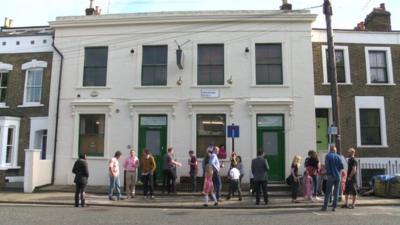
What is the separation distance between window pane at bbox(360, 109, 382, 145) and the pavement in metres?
4.61

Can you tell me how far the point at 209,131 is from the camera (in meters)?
20.2

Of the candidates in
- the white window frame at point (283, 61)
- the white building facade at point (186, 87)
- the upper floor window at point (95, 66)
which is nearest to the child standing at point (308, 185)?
the white building facade at point (186, 87)

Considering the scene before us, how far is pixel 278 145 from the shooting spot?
19.8 metres

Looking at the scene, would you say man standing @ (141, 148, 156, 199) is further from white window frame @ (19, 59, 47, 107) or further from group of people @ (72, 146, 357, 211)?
white window frame @ (19, 59, 47, 107)

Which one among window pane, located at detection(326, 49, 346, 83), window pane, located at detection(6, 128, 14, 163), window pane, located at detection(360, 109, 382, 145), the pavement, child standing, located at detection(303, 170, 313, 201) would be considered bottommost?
the pavement

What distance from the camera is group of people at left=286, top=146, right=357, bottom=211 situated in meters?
13.3

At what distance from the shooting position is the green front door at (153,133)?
20.2 meters

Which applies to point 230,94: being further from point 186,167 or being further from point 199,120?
point 186,167

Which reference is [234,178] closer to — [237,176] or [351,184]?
[237,176]

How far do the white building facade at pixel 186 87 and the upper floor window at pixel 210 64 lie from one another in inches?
1.8

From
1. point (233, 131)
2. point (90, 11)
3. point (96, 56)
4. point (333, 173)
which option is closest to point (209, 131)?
point (233, 131)

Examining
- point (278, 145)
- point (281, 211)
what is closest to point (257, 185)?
point (281, 211)

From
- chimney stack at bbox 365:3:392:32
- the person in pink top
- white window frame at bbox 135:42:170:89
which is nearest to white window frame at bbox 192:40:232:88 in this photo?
white window frame at bbox 135:42:170:89

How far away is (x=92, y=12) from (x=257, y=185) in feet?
42.5
